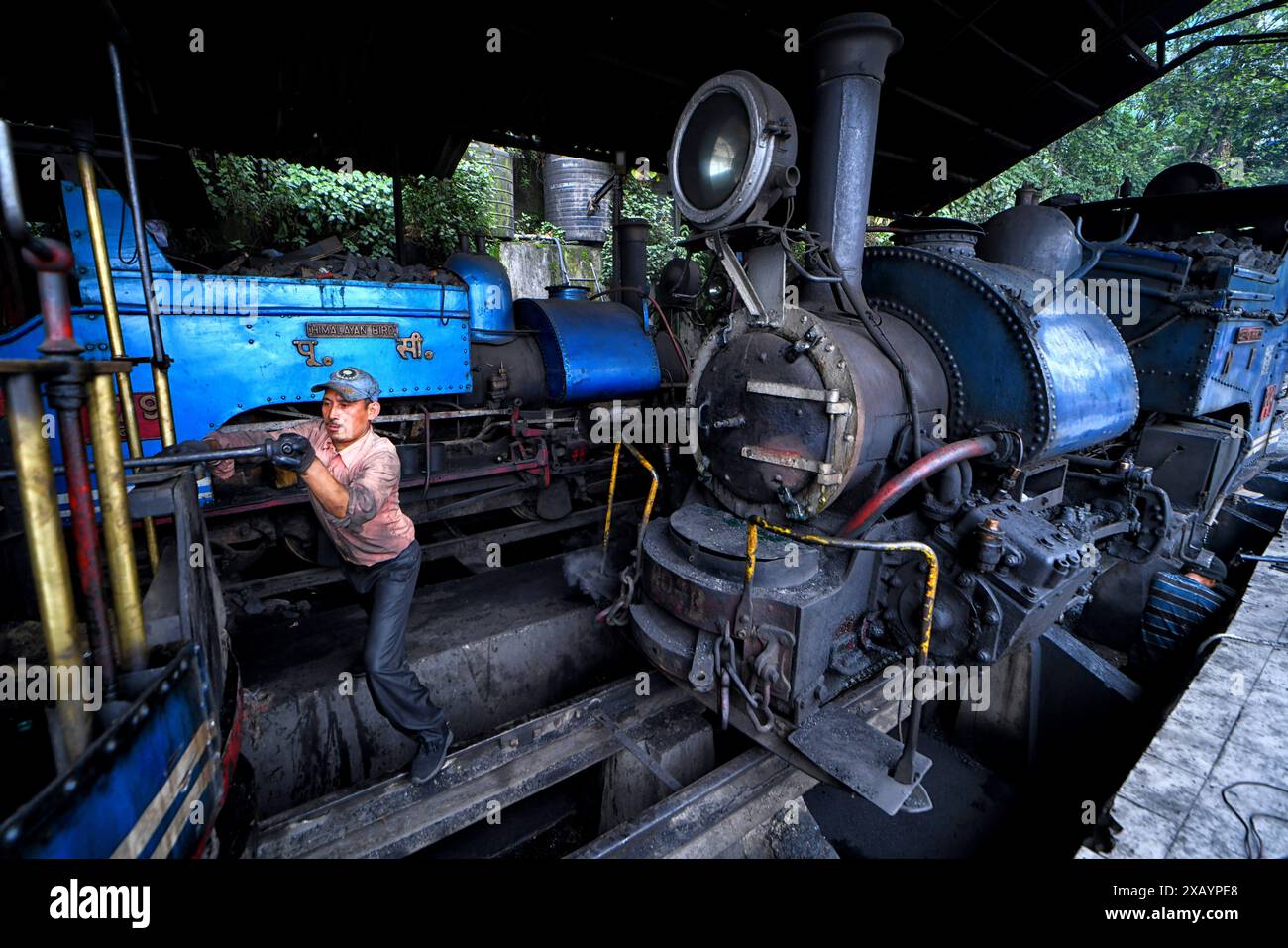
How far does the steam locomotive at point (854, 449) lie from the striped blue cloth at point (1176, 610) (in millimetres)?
395

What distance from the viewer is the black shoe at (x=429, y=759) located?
3002 millimetres

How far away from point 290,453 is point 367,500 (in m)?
0.54

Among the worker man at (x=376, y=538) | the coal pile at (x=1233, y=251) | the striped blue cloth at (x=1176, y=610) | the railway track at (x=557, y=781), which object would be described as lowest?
the railway track at (x=557, y=781)

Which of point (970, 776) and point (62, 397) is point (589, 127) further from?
point (970, 776)

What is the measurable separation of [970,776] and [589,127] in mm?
6924

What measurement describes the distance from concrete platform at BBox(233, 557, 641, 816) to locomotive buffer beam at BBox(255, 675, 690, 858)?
0.28 metres

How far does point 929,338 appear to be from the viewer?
3713 millimetres

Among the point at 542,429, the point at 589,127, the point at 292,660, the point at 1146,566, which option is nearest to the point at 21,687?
the point at 292,660

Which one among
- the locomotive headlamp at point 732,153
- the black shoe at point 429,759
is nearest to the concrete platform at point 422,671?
the black shoe at point 429,759

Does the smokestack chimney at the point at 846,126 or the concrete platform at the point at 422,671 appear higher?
the smokestack chimney at the point at 846,126

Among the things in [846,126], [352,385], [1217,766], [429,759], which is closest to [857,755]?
[1217,766]

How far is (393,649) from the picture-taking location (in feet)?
9.86

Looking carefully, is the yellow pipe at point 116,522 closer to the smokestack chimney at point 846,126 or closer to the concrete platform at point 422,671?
the concrete platform at point 422,671

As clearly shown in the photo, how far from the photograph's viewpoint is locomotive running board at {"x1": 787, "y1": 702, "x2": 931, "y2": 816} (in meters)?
2.53
